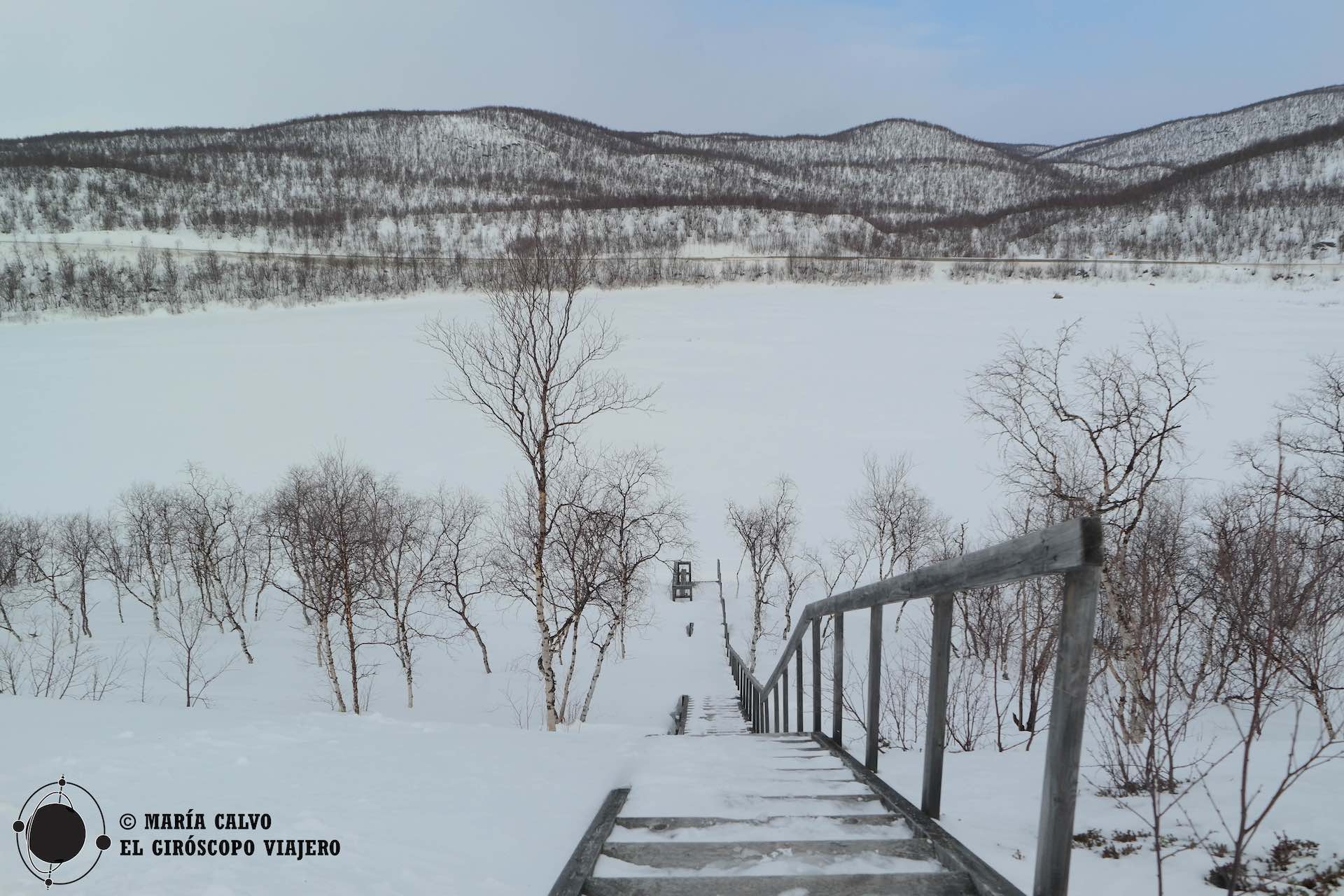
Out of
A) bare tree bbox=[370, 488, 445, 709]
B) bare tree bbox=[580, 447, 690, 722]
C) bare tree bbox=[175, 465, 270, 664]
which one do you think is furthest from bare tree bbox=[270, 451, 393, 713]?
bare tree bbox=[580, 447, 690, 722]

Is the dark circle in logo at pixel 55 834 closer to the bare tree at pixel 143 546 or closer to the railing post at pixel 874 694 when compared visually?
the railing post at pixel 874 694

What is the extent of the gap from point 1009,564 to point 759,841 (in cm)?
131

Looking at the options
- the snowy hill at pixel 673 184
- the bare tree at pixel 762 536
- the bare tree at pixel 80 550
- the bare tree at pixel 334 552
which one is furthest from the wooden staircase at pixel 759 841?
the snowy hill at pixel 673 184

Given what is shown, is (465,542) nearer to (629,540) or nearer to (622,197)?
(629,540)

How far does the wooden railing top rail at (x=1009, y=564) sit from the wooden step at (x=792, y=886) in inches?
35.1

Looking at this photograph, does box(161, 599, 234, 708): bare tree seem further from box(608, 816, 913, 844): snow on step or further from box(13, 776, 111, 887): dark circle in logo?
box(608, 816, 913, 844): snow on step

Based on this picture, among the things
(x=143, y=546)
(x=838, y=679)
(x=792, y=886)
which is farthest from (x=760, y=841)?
(x=143, y=546)

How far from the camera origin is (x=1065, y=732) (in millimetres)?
1567

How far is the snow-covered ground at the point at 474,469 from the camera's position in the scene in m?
3.12

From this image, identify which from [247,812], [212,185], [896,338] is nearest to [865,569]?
[247,812]

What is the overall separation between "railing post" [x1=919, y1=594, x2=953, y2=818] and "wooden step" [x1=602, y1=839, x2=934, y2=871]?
0.39 meters

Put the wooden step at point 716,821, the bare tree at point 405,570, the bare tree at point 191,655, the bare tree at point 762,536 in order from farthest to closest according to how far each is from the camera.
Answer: the bare tree at point 762,536, the bare tree at point 405,570, the bare tree at point 191,655, the wooden step at point 716,821

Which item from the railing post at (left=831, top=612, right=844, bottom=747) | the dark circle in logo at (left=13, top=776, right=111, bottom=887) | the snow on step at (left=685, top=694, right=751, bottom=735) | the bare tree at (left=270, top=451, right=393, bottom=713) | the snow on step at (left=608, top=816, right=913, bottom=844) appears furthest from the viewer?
the bare tree at (left=270, top=451, right=393, bottom=713)

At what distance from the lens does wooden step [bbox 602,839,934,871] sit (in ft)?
6.62
